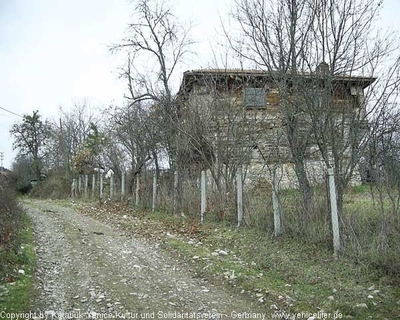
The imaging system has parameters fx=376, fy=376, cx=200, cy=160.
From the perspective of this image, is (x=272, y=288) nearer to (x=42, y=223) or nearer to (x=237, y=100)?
(x=237, y=100)

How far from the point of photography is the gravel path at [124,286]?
4.56 metres

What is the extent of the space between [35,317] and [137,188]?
39.2 ft

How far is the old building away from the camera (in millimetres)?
7180

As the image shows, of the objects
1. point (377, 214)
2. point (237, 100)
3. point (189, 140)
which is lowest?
point (377, 214)

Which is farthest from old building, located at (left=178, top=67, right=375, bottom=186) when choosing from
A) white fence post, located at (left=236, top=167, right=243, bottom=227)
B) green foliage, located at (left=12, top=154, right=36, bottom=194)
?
green foliage, located at (left=12, top=154, right=36, bottom=194)

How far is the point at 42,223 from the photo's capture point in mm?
11945

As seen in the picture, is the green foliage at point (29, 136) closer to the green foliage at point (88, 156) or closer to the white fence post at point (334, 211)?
the green foliage at point (88, 156)

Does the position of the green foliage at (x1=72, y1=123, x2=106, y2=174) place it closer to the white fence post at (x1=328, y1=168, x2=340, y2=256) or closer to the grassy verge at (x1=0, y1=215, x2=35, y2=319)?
the grassy verge at (x1=0, y1=215, x2=35, y2=319)

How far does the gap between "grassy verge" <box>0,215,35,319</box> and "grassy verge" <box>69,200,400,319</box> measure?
2.64m

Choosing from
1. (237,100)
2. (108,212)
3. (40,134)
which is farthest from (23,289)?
(40,134)

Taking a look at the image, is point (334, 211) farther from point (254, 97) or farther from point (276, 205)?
point (254, 97)

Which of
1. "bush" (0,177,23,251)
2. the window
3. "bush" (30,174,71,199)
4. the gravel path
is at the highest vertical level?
the window

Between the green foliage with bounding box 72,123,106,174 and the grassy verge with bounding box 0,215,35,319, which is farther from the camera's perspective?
the green foliage with bounding box 72,123,106,174

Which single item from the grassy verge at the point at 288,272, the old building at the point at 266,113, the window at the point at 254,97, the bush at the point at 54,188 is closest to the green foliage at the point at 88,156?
the bush at the point at 54,188
